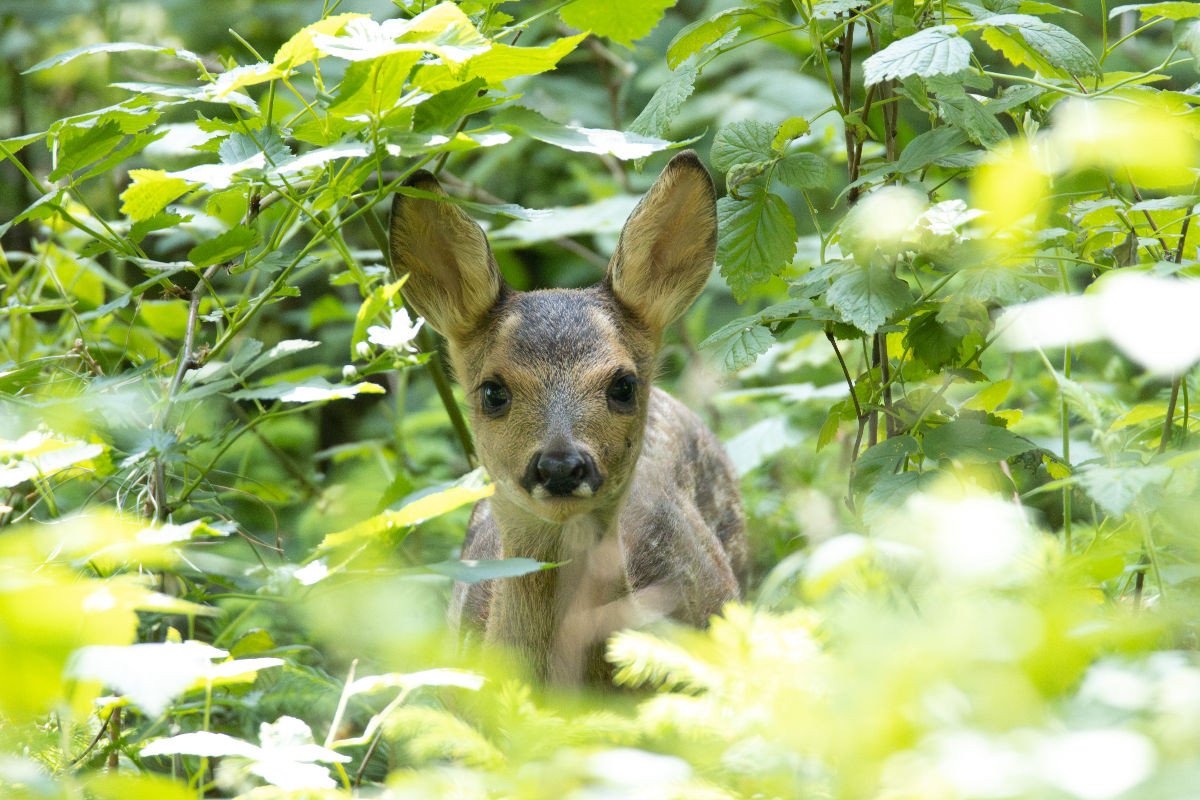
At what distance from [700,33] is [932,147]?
2.80ft

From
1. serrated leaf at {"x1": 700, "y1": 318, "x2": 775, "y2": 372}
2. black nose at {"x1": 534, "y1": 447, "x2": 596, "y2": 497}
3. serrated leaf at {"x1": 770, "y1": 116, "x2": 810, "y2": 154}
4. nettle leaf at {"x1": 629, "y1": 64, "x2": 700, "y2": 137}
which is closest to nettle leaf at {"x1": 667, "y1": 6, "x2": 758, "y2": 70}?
nettle leaf at {"x1": 629, "y1": 64, "x2": 700, "y2": 137}

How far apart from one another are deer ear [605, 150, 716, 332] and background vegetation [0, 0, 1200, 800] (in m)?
0.58

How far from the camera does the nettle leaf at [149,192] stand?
2.71 m

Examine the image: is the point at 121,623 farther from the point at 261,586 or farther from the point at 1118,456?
the point at 1118,456

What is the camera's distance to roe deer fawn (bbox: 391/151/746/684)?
12.1ft

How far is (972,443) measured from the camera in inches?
110

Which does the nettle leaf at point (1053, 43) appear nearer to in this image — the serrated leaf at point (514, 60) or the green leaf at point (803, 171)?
the green leaf at point (803, 171)

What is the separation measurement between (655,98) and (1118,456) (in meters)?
1.70

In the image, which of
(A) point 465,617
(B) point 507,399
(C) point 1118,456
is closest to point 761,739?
(C) point 1118,456

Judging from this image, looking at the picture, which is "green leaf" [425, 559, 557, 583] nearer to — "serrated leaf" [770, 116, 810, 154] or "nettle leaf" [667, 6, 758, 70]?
"serrated leaf" [770, 116, 810, 154]

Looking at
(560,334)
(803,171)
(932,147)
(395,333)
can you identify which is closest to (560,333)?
(560,334)

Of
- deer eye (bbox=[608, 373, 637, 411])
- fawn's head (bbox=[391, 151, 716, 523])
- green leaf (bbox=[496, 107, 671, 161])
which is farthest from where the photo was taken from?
deer eye (bbox=[608, 373, 637, 411])

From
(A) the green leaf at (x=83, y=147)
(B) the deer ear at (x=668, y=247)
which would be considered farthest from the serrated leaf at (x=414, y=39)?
(B) the deer ear at (x=668, y=247)

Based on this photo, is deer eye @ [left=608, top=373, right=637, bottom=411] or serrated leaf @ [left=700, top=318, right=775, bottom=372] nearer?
serrated leaf @ [left=700, top=318, right=775, bottom=372]
